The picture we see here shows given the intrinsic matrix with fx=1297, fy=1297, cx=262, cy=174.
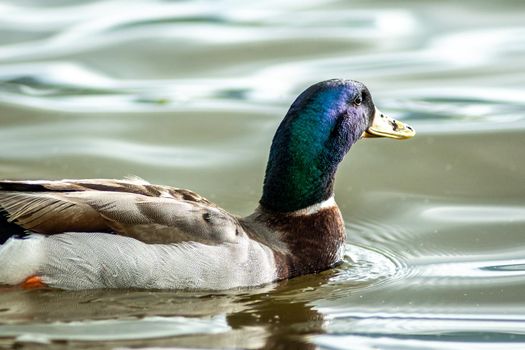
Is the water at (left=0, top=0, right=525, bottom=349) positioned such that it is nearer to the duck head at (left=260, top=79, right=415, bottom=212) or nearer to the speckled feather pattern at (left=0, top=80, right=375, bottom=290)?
the speckled feather pattern at (left=0, top=80, right=375, bottom=290)

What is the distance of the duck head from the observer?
27.1ft

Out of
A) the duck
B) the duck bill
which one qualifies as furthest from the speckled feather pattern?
the duck bill

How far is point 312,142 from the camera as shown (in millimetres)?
8289

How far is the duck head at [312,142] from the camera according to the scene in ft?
27.1

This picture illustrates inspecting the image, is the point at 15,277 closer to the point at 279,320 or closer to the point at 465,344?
the point at 279,320

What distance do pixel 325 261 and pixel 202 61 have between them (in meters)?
5.65

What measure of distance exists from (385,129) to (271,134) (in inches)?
103

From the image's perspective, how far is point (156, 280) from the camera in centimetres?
764

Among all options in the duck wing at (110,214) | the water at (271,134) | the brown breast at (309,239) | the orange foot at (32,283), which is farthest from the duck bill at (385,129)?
the orange foot at (32,283)

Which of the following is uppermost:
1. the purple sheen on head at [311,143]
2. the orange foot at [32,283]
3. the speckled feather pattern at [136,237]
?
the purple sheen on head at [311,143]

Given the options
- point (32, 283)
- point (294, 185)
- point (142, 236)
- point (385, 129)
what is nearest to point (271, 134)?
point (385, 129)

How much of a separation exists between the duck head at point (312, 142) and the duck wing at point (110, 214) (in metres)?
0.62

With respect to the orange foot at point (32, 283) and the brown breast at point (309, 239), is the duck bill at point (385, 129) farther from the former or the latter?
the orange foot at point (32, 283)

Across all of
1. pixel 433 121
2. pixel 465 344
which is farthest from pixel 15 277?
pixel 433 121
